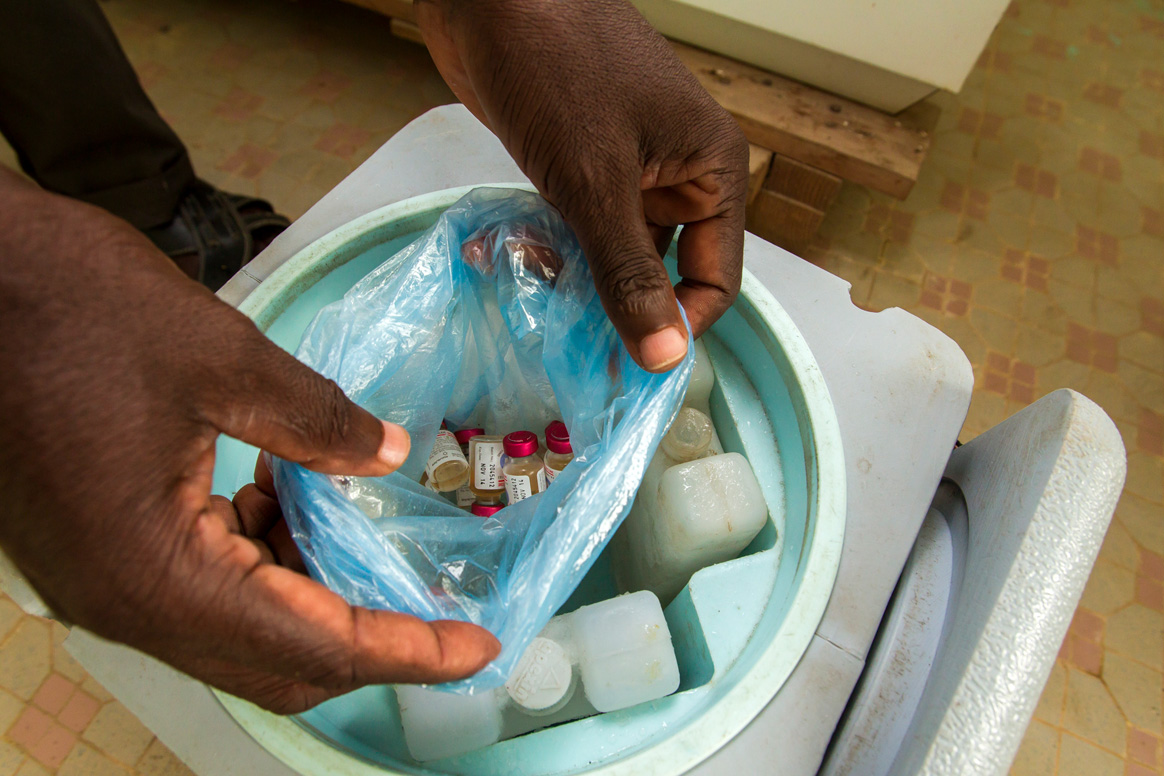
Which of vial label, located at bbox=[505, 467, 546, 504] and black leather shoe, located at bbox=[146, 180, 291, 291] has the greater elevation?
vial label, located at bbox=[505, 467, 546, 504]

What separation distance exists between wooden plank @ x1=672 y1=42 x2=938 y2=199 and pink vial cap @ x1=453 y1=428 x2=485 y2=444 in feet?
2.86

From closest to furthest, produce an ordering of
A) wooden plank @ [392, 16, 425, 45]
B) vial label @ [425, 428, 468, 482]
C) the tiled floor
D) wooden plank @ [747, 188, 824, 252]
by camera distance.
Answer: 1. vial label @ [425, 428, 468, 482]
2. the tiled floor
3. wooden plank @ [747, 188, 824, 252]
4. wooden plank @ [392, 16, 425, 45]

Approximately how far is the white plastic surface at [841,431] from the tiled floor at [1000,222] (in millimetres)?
762

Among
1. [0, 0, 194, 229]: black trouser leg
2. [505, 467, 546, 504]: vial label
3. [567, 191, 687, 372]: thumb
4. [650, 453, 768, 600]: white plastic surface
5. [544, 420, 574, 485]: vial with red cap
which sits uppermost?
[567, 191, 687, 372]: thumb

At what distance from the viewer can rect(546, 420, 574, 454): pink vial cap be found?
0.75m

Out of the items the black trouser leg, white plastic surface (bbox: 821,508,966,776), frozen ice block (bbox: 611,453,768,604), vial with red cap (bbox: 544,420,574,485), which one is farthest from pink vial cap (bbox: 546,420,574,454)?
the black trouser leg

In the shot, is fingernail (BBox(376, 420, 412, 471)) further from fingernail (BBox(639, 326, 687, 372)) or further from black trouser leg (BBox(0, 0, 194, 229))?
black trouser leg (BBox(0, 0, 194, 229))

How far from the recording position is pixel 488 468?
77cm

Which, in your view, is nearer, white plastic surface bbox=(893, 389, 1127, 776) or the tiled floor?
white plastic surface bbox=(893, 389, 1127, 776)

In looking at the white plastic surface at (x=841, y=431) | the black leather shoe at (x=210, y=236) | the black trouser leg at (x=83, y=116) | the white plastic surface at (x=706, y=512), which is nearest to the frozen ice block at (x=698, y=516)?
the white plastic surface at (x=706, y=512)

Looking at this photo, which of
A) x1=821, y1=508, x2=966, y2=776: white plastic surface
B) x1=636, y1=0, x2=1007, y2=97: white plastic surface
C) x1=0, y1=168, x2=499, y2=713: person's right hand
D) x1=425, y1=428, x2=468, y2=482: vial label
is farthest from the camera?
x1=636, y1=0, x2=1007, y2=97: white plastic surface

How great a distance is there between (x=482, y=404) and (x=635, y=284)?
1.13 ft

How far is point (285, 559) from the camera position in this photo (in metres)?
0.61

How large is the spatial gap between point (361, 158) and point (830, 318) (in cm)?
149
